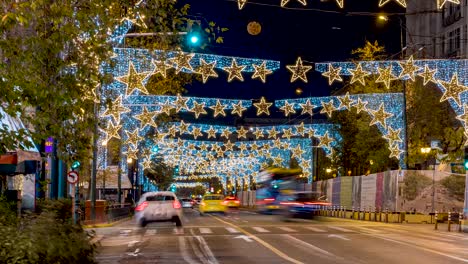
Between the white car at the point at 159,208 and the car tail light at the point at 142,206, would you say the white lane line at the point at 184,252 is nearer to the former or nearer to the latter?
the white car at the point at 159,208

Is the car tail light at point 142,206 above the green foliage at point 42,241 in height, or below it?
below

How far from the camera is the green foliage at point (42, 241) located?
1095cm

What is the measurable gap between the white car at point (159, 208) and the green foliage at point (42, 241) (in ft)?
62.0

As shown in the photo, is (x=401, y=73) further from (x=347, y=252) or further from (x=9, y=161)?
(x=9, y=161)

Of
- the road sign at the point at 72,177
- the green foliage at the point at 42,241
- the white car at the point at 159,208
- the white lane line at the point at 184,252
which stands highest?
the road sign at the point at 72,177

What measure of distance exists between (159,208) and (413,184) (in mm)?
17471

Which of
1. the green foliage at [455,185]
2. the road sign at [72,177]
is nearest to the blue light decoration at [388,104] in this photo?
the green foliage at [455,185]

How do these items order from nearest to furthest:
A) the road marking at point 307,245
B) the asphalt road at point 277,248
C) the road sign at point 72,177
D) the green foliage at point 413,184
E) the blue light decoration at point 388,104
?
the asphalt road at point 277,248 < the road marking at point 307,245 < the road sign at point 72,177 < the green foliage at point 413,184 < the blue light decoration at point 388,104

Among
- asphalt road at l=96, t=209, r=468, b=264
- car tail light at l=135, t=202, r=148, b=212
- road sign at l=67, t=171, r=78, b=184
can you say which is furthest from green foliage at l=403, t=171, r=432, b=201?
road sign at l=67, t=171, r=78, b=184

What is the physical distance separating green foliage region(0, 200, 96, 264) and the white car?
18.9 metres

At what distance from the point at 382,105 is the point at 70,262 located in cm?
3453

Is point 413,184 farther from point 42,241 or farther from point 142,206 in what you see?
point 42,241

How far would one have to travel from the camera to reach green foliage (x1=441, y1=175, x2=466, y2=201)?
4616cm

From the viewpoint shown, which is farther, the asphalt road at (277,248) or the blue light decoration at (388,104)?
the blue light decoration at (388,104)
